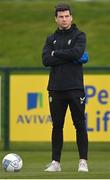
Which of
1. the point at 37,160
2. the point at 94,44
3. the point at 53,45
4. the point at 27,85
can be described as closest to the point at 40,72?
the point at 27,85

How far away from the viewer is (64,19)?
10.9 m

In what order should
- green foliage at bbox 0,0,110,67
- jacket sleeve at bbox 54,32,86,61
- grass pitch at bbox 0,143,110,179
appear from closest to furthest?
grass pitch at bbox 0,143,110,179, jacket sleeve at bbox 54,32,86,61, green foliage at bbox 0,0,110,67

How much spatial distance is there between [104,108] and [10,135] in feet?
5.42

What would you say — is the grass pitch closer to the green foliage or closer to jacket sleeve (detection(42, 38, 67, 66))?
jacket sleeve (detection(42, 38, 67, 66))

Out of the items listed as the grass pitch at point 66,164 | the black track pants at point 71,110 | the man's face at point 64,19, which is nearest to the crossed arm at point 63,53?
the man's face at point 64,19

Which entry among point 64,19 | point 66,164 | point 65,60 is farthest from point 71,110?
point 66,164

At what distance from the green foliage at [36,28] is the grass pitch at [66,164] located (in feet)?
32.7

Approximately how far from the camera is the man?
10961 mm

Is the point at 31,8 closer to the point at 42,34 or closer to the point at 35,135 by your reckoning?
the point at 42,34

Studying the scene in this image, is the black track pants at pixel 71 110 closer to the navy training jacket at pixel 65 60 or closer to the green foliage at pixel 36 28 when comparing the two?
the navy training jacket at pixel 65 60

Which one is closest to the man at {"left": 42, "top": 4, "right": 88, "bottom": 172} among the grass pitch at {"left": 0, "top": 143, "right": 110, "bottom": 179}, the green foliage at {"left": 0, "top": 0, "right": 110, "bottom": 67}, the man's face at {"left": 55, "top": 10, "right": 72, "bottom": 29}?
the man's face at {"left": 55, "top": 10, "right": 72, "bottom": 29}

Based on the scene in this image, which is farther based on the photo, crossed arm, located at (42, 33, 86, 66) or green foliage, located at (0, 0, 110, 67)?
green foliage, located at (0, 0, 110, 67)

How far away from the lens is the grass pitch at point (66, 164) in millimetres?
10539

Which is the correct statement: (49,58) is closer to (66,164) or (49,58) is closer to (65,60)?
(65,60)
